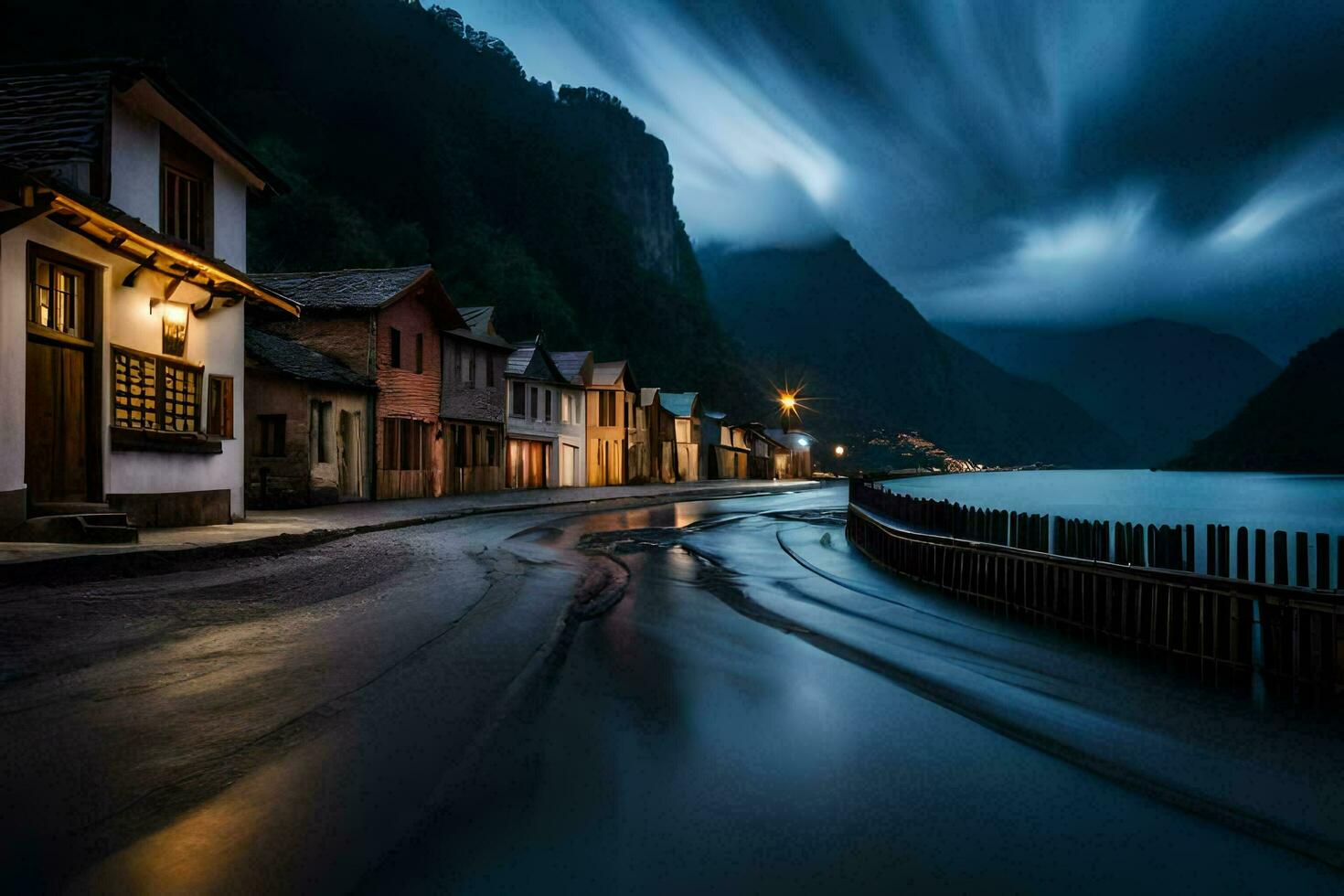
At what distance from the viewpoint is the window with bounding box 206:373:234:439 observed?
17.4 metres

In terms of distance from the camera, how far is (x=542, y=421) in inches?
1841

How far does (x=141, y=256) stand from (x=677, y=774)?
1403cm

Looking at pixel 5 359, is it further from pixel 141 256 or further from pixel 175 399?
pixel 175 399

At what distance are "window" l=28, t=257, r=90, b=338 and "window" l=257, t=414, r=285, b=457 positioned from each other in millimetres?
13232

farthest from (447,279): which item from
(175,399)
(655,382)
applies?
(175,399)

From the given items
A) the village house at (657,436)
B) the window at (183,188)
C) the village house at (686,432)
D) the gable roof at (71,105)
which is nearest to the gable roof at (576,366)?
the village house at (657,436)

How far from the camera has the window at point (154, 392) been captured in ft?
47.0

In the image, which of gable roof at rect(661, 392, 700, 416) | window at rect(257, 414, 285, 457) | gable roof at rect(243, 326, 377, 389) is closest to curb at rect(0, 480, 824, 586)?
window at rect(257, 414, 285, 457)

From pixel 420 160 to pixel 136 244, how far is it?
249ft

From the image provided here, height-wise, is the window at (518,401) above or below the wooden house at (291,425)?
above

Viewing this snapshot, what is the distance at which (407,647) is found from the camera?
7160 mm

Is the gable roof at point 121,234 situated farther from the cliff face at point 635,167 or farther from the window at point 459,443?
the cliff face at point 635,167

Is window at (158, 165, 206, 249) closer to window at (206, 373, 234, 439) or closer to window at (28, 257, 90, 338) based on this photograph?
window at (28, 257, 90, 338)

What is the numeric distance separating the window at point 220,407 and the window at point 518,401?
82.4 ft
